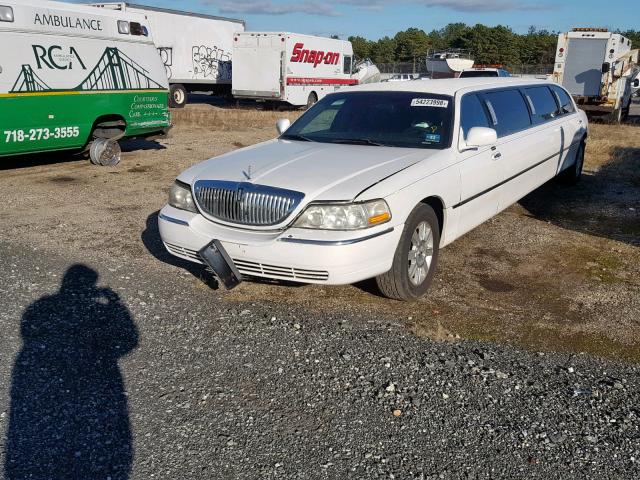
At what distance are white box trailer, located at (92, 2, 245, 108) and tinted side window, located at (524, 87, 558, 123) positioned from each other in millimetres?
17034

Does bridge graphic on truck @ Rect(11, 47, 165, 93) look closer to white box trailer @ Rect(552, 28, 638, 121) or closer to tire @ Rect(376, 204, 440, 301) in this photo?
tire @ Rect(376, 204, 440, 301)

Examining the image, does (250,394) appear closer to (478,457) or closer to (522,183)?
(478,457)

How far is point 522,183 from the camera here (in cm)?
695

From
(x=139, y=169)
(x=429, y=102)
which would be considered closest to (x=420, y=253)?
(x=429, y=102)

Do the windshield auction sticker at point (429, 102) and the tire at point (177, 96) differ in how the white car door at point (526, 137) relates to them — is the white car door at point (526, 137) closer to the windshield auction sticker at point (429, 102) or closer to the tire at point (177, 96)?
the windshield auction sticker at point (429, 102)

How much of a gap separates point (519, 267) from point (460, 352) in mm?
2159

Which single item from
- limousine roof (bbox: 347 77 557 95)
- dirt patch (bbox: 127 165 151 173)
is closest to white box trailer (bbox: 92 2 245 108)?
dirt patch (bbox: 127 165 151 173)

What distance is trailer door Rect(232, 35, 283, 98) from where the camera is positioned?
79.3 ft

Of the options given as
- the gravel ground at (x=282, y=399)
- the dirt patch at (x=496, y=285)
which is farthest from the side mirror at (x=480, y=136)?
the gravel ground at (x=282, y=399)

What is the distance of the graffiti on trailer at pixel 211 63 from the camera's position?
24922 millimetres

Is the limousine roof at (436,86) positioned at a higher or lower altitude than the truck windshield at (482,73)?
higher

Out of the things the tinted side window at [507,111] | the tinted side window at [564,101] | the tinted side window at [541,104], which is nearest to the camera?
the tinted side window at [507,111]

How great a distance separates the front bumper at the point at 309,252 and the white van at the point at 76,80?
21.4ft

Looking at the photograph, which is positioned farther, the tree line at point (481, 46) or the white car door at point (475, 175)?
the tree line at point (481, 46)
